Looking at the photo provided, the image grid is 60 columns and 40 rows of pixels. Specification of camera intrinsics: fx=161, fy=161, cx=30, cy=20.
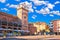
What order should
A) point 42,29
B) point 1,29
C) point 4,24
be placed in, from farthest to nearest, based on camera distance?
point 42,29 → point 4,24 → point 1,29

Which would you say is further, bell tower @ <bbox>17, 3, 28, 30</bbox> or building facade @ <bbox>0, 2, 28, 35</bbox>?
bell tower @ <bbox>17, 3, 28, 30</bbox>

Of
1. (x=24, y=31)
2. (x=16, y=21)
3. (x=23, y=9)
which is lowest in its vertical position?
(x=24, y=31)

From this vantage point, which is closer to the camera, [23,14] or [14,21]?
[14,21]

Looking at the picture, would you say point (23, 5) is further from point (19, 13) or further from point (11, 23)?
point (11, 23)

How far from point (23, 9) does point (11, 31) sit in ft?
43.4

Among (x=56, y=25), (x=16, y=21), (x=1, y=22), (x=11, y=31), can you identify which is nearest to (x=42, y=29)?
(x=56, y=25)

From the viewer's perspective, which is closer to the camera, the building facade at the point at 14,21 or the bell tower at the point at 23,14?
the building facade at the point at 14,21

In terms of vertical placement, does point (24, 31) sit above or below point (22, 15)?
below

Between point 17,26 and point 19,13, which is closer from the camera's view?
point 17,26

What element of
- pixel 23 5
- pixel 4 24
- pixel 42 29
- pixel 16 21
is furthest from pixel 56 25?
pixel 4 24

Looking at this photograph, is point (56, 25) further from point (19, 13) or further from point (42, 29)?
point (19, 13)

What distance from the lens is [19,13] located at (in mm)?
64062

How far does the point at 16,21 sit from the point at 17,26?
204cm

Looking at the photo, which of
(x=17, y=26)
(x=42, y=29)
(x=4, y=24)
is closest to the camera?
(x=4, y=24)
